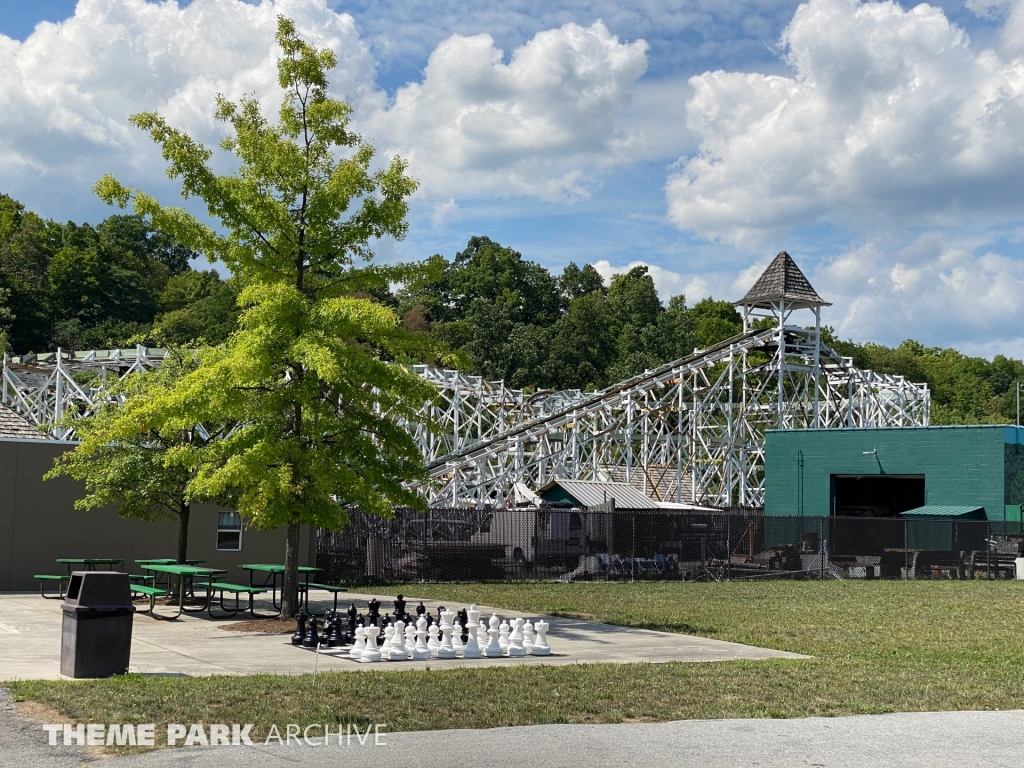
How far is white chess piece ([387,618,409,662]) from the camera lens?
14125mm

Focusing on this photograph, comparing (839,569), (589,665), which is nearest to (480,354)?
(839,569)

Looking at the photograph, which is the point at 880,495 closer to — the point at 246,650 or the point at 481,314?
the point at 246,650

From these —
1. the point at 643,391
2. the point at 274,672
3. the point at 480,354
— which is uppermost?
the point at 480,354

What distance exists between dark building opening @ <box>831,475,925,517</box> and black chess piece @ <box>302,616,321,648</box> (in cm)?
4008

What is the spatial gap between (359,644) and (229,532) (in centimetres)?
1540

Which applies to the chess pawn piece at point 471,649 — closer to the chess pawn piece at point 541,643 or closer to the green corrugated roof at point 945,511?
the chess pawn piece at point 541,643

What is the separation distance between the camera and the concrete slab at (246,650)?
529 inches

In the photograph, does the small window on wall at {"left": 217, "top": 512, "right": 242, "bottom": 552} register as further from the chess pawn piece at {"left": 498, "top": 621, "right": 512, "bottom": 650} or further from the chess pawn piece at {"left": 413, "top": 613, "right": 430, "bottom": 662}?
the chess pawn piece at {"left": 413, "top": 613, "right": 430, "bottom": 662}

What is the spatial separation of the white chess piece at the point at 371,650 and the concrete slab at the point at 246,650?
0.18 meters

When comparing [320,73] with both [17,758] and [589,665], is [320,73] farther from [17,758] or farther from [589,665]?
[17,758]

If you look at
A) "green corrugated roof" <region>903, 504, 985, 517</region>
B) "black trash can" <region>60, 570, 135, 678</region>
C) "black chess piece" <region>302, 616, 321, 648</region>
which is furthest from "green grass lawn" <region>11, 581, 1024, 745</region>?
"green corrugated roof" <region>903, 504, 985, 517</region>

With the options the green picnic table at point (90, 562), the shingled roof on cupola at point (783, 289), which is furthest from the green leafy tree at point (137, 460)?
the shingled roof on cupola at point (783, 289)

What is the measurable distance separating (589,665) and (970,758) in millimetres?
5705

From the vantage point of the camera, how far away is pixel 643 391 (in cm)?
5419
